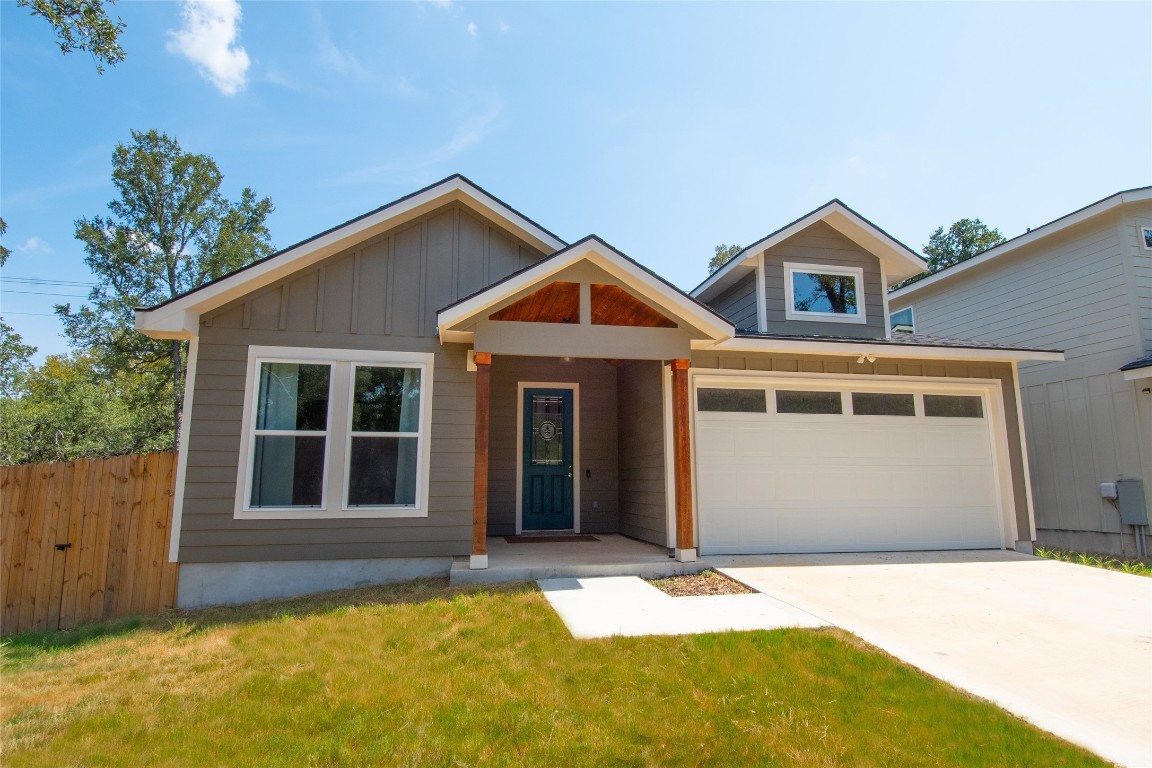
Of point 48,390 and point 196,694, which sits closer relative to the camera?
point 196,694

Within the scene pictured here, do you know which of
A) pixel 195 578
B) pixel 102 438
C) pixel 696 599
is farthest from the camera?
pixel 102 438

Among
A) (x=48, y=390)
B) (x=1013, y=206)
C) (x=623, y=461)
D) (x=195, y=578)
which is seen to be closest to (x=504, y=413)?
(x=623, y=461)

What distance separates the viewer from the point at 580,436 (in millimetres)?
9586

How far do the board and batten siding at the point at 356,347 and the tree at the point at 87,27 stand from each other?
8.14ft

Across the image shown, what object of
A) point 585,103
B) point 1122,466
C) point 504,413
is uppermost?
point 585,103

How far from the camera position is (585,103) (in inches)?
362

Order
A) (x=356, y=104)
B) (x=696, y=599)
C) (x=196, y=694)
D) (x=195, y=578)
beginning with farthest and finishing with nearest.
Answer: (x=356, y=104), (x=195, y=578), (x=696, y=599), (x=196, y=694)

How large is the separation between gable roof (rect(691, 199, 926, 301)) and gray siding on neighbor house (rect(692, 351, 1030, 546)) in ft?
6.82

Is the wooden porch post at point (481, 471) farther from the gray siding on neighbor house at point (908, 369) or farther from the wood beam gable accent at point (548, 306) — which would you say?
the gray siding on neighbor house at point (908, 369)

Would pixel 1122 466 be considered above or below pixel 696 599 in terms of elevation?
above

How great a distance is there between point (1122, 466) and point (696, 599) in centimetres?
856

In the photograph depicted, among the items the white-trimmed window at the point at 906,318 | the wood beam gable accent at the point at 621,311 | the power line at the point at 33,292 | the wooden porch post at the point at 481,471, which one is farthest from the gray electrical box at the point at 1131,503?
the power line at the point at 33,292

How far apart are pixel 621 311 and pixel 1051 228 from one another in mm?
8589

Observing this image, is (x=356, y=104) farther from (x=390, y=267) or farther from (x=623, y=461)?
(x=623, y=461)
